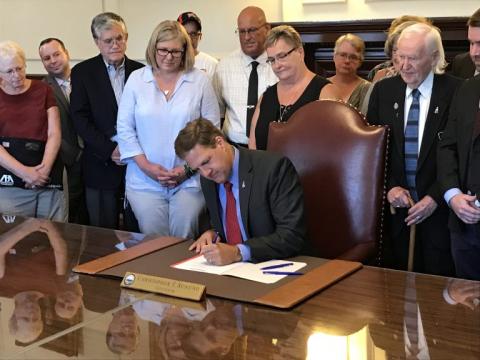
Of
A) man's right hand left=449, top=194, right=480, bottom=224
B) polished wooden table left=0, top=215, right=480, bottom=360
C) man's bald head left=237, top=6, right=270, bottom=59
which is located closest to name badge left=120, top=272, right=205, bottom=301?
polished wooden table left=0, top=215, right=480, bottom=360

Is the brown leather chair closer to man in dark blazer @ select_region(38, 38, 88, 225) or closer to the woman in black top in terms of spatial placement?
the woman in black top

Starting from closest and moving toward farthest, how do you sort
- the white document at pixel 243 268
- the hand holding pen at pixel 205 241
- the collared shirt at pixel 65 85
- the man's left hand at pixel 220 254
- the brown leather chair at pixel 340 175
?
the white document at pixel 243 268
the man's left hand at pixel 220 254
the hand holding pen at pixel 205 241
the brown leather chair at pixel 340 175
the collared shirt at pixel 65 85

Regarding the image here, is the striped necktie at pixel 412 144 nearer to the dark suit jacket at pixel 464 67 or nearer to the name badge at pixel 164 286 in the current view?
the dark suit jacket at pixel 464 67

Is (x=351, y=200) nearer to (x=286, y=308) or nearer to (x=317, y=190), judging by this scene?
(x=317, y=190)

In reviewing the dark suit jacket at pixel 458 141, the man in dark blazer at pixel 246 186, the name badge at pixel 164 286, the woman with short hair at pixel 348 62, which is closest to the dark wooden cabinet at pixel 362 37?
the woman with short hair at pixel 348 62

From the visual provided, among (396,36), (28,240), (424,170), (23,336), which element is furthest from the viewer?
(396,36)

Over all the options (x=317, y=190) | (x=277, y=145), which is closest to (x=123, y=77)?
(x=277, y=145)

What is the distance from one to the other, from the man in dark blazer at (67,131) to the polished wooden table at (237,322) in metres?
1.85

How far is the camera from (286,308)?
173cm

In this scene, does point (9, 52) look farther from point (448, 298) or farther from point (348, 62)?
point (448, 298)

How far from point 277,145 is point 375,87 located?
0.48m

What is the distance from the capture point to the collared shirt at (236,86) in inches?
142

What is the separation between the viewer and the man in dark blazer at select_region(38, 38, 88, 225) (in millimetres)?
3896

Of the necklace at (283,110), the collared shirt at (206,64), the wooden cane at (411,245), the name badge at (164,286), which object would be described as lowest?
the wooden cane at (411,245)
